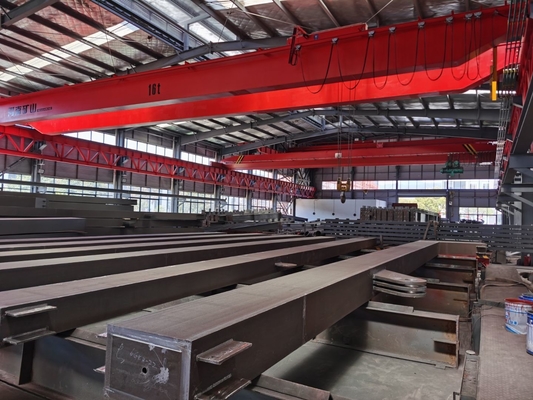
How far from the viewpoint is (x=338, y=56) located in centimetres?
530

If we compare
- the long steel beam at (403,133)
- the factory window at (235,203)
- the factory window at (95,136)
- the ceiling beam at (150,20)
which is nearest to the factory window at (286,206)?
the factory window at (235,203)

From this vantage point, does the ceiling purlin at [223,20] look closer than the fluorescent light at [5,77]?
Yes

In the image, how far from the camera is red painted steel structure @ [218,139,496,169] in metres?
13.8

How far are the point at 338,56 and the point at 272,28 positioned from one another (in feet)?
12.3

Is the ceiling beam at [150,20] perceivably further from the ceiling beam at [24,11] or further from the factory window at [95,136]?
the factory window at [95,136]

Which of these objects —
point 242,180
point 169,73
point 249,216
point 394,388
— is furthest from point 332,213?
point 394,388

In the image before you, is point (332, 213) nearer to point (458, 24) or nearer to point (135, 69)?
point (135, 69)

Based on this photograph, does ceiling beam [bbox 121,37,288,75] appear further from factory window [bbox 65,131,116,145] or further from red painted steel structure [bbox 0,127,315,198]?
factory window [bbox 65,131,116,145]

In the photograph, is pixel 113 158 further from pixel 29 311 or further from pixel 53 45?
pixel 29 311

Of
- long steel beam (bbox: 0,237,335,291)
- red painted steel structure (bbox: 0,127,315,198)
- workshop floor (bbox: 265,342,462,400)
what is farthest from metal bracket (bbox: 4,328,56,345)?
→ red painted steel structure (bbox: 0,127,315,198)

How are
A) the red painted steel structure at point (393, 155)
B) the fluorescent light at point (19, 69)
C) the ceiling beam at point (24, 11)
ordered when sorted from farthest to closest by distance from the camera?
the red painted steel structure at point (393, 155) → the fluorescent light at point (19, 69) → the ceiling beam at point (24, 11)

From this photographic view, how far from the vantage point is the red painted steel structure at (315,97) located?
557cm

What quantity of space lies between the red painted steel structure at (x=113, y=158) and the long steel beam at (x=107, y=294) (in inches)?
413

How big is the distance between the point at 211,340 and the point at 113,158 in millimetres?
14855
